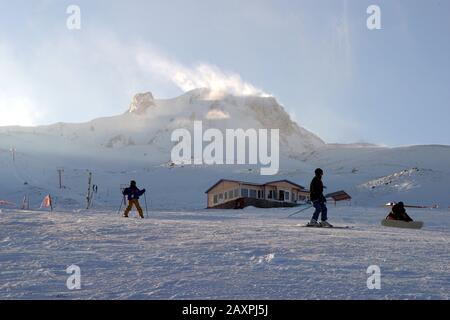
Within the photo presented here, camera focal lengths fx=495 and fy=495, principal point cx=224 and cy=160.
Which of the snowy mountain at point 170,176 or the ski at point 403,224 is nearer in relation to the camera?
the ski at point 403,224

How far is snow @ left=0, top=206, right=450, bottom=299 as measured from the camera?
546cm

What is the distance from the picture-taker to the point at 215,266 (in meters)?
6.92

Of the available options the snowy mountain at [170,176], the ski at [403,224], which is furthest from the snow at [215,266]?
the snowy mountain at [170,176]

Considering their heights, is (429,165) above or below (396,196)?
above

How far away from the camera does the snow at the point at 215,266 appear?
17.9ft

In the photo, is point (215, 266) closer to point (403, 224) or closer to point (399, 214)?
point (403, 224)

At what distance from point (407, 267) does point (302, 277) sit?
74.7 inches

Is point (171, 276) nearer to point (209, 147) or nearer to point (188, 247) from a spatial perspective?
point (188, 247)

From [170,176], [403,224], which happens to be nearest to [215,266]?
[403,224]

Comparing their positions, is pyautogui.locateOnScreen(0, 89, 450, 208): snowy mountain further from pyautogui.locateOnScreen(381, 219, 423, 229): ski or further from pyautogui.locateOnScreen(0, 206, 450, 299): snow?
pyautogui.locateOnScreen(0, 206, 450, 299): snow

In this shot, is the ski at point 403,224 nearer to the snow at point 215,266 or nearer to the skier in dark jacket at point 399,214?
the skier in dark jacket at point 399,214

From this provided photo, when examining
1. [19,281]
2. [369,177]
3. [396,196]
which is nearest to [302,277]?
[19,281]

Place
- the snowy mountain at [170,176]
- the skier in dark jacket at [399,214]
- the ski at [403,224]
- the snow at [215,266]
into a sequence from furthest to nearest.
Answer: the snowy mountain at [170,176] < the skier in dark jacket at [399,214] < the ski at [403,224] < the snow at [215,266]
